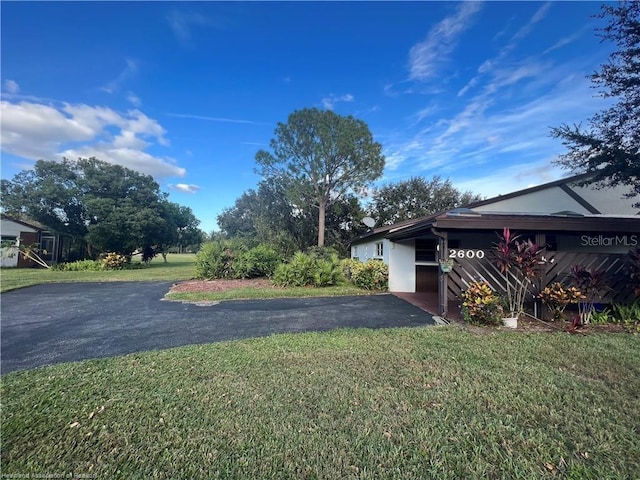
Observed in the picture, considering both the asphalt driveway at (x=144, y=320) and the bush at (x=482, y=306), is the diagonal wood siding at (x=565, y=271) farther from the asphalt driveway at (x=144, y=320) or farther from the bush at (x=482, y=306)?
the asphalt driveway at (x=144, y=320)

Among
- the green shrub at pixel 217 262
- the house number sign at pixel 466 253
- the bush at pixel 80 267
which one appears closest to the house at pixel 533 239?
the house number sign at pixel 466 253

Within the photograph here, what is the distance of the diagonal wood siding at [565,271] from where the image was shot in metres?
6.14

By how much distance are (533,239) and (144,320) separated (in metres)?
9.68

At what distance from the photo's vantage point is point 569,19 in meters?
7.87

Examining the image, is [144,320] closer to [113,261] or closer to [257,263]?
[257,263]

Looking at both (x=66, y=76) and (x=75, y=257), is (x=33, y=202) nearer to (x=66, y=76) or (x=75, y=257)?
(x=75, y=257)

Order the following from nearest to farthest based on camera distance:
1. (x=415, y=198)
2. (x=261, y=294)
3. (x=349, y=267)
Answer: (x=261, y=294) → (x=349, y=267) → (x=415, y=198)

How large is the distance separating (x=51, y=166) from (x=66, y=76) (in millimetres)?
17798

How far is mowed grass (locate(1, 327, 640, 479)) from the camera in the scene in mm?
2006

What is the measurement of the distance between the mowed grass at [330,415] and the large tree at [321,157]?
1692cm

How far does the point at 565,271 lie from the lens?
6324 mm

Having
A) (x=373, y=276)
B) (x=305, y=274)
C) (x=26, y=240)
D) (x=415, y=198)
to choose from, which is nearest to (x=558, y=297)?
(x=373, y=276)

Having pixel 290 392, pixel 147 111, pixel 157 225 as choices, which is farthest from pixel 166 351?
pixel 157 225

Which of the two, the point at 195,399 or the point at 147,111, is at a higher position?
the point at 147,111
